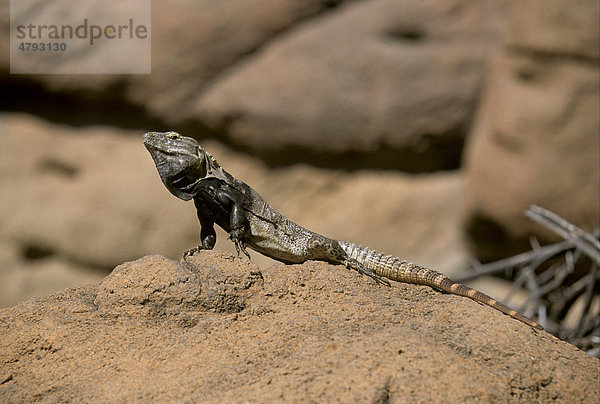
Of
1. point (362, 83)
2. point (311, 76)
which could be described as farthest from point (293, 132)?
point (362, 83)

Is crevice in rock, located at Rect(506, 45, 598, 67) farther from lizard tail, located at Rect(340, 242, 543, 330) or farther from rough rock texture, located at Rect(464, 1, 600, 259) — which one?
lizard tail, located at Rect(340, 242, 543, 330)

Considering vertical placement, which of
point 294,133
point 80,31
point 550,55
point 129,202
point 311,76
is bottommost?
point 129,202

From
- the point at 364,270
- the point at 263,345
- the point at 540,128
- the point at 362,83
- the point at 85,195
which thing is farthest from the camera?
the point at 85,195

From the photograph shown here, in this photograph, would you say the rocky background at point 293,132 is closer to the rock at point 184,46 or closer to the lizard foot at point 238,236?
the rock at point 184,46

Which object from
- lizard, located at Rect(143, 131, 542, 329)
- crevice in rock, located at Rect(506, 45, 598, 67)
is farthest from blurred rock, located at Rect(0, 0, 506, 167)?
lizard, located at Rect(143, 131, 542, 329)

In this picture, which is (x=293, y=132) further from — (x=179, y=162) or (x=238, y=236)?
(x=238, y=236)

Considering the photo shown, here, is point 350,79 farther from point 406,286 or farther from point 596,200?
point 406,286

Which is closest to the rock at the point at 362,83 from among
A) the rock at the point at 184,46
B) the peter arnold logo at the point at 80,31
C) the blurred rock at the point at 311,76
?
the blurred rock at the point at 311,76
